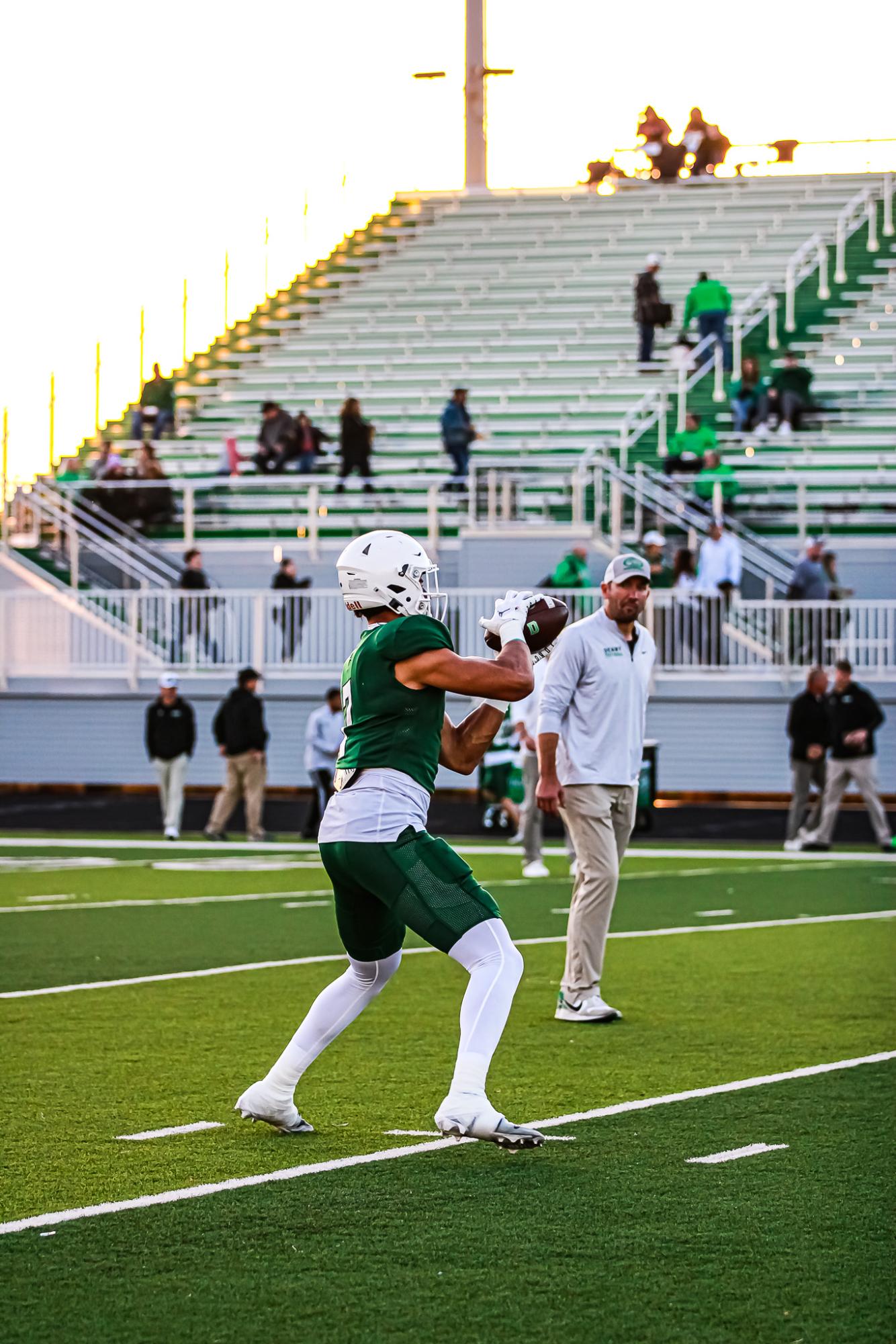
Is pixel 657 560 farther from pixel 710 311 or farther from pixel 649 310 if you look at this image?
pixel 649 310

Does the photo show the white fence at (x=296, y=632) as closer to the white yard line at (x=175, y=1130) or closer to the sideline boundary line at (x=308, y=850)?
the sideline boundary line at (x=308, y=850)

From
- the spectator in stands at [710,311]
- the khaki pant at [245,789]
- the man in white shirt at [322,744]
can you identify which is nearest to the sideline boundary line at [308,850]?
the khaki pant at [245,789]

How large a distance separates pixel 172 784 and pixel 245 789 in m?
0.77

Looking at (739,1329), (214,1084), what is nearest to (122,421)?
(214,1084)

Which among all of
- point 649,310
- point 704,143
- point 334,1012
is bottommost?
point 334,1012

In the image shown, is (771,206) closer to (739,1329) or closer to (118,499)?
(118,499)

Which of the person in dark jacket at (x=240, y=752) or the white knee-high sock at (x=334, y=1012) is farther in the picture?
the person in dark jacket at (x=240, y=752)

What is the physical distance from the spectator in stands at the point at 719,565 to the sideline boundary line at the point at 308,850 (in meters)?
6.08

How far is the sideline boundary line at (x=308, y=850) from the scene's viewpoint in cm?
2061

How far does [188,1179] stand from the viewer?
661 centimetres

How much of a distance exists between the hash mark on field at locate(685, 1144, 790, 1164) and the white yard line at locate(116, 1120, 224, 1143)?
1.64 m

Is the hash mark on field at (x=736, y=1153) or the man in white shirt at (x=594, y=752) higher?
the man in white shirt at (x=594, y=752)

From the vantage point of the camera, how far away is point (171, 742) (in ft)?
74.4

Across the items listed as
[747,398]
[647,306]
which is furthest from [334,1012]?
[647,306]
